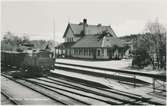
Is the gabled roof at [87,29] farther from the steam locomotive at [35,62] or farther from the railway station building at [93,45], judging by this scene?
the steam locomotive at [35,62]

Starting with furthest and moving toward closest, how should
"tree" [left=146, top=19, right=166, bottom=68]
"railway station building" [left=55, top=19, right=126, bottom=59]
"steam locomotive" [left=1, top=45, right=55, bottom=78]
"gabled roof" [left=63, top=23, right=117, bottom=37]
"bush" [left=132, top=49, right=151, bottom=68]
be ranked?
"gabled roof" [left=63, top=23, right=117, bottom=37], "railway station building" [left=55, top=19, right=126, bottom=59], "bush" [left=132, top=49, right=151, bottom=68], "tree" [left=146, top=19, right=166, bottom=68], "steam locomotive" [left=1, top=45, right=55, bottom=78]

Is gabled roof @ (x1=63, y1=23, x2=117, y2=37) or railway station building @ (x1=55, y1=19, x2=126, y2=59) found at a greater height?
gabled roof @ (x1=63, y1=23, x2=117, y2=37)

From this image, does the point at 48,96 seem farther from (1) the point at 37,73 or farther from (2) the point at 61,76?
(1) the point at 37,73

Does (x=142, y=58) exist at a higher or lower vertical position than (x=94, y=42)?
lower

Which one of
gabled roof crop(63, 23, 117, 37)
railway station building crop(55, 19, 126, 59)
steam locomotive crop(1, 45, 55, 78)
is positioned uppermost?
gabled roof crop(63, 23, 117, 37)

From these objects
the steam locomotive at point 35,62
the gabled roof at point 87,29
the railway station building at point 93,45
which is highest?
the gabled roof at point 87,29

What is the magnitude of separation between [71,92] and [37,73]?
34.0ft

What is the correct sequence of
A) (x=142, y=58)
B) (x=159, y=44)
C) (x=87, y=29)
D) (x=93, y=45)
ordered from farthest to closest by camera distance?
(x=87, y=29), (x=93, y=45), (x=142, y=58), (x=159, y=44)

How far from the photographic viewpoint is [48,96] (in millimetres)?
12867

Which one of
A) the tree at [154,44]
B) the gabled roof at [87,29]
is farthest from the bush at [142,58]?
the gabled roof at [87,29]

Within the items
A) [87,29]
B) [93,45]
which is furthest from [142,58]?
[87,29]

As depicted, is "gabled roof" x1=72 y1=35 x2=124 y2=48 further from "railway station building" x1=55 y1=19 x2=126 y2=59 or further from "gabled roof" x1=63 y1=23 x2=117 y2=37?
"gabled roof" x1=63 y1=23 x2=117 y2=37

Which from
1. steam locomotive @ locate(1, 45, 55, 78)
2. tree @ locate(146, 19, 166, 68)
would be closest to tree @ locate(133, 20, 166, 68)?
tree @ locate(146, 19, 166, 68)

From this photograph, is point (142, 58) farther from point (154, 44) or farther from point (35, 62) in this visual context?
point (35, 62)
